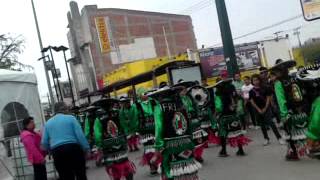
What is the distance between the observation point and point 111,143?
32.1 ft

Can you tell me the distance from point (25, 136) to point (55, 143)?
2.44 metres

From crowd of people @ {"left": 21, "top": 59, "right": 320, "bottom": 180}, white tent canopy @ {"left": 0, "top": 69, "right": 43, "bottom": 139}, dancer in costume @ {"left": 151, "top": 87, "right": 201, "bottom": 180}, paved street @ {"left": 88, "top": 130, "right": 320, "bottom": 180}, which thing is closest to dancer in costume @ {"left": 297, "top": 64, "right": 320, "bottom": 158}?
crowd of people @ {"left": 21, "top": 59, "right": 320, "bottom": 180}

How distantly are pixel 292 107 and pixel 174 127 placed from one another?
3020mm

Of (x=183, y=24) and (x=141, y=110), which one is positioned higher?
(x=183, y=24)

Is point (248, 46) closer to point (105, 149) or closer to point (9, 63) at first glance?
point (9, 63)

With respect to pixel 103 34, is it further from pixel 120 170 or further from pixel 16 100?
pixel 120 170

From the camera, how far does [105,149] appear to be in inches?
385

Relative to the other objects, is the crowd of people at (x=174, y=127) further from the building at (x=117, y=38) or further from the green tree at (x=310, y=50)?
the building at (x=117, y=38)

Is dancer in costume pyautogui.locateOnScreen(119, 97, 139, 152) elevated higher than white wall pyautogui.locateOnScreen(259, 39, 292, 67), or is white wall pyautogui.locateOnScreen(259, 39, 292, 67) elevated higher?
white wall pyautogui.locateOnScreen(259, 39, 292, 67)

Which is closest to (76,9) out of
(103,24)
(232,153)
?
(103,24)

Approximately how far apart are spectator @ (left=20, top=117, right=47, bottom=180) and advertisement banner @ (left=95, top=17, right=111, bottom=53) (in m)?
46.7

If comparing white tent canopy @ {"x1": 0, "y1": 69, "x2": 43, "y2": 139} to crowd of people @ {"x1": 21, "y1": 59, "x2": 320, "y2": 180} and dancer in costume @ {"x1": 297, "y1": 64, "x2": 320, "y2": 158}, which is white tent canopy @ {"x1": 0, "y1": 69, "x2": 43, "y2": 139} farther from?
dancer in costume @ {"x1": 297, "y1": 64, "x2": 320, "y2": 158}

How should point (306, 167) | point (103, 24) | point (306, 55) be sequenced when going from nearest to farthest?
point (306, 167) → point (306, 55) → point (103, 24)

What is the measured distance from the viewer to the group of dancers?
294 inches
